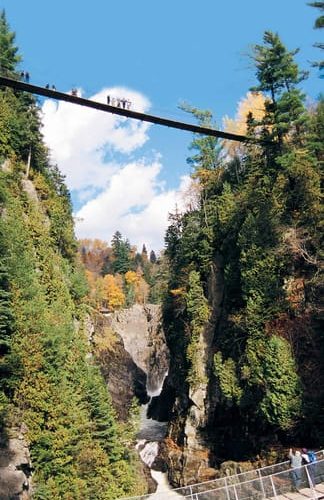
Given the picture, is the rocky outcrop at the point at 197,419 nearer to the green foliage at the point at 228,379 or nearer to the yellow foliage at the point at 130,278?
the green foliage at the point at 228,379

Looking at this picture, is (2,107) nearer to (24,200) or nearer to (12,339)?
(24,200)

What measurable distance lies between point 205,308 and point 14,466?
19.3 meters

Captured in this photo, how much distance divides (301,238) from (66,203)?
22.4 m

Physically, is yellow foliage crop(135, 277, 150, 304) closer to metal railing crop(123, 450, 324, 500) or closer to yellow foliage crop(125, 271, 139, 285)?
yellow foliage crop(125, 271, 139, 285)

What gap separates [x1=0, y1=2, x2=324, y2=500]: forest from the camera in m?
19.6

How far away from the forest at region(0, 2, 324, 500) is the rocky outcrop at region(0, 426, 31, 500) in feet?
1.11

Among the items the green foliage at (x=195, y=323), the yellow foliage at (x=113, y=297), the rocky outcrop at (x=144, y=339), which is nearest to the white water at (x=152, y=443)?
the green foliage at (x=195, y=323)

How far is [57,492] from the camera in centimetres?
1784

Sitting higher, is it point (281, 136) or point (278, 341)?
point (281, 136)

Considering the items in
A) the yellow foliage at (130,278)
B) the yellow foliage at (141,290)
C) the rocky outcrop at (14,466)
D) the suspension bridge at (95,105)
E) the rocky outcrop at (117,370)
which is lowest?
the rocky outcrop at (14,466)

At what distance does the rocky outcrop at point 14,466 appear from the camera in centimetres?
1480

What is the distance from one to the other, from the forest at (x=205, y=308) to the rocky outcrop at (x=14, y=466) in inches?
13.4

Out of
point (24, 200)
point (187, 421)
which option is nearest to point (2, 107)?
point (24, 200)

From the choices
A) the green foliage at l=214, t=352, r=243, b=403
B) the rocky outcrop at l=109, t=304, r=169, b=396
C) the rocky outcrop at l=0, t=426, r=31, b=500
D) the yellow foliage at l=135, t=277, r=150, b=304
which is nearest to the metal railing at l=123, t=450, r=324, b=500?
the rocky outcrop at l=0, t=426, r=31, b=500
